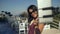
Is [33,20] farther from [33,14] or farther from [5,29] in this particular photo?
[5,29]

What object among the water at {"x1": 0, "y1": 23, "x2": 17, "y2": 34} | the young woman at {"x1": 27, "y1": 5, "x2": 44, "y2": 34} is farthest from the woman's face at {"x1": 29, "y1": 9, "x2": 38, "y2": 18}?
the water at {"x1": 0, "y1": 23, "x2": 17, "y2": 34}

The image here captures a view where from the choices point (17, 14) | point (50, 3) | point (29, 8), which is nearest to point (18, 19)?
point (17, 14)

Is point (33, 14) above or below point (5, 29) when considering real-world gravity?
above

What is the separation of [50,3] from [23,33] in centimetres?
39

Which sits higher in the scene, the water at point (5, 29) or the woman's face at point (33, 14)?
the woman's face at point (33, 14)

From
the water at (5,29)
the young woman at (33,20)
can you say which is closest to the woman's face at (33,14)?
the young woman at (33,20)

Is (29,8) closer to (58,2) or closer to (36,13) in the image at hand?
(36,13)

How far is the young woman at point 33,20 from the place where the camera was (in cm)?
152

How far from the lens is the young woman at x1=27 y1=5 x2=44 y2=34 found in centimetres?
152

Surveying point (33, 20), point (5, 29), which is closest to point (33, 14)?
point (33, 20)

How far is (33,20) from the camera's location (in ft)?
5.00

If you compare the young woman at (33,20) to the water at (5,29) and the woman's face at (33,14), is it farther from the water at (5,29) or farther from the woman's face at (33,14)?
the water at (5,29)

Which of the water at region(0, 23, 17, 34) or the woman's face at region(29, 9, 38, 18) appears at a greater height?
the woman's face at region(29, 9, 38, 18)

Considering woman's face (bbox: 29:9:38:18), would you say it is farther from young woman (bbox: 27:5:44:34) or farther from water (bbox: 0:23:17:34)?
water (bbox: 0:23:17:34)
